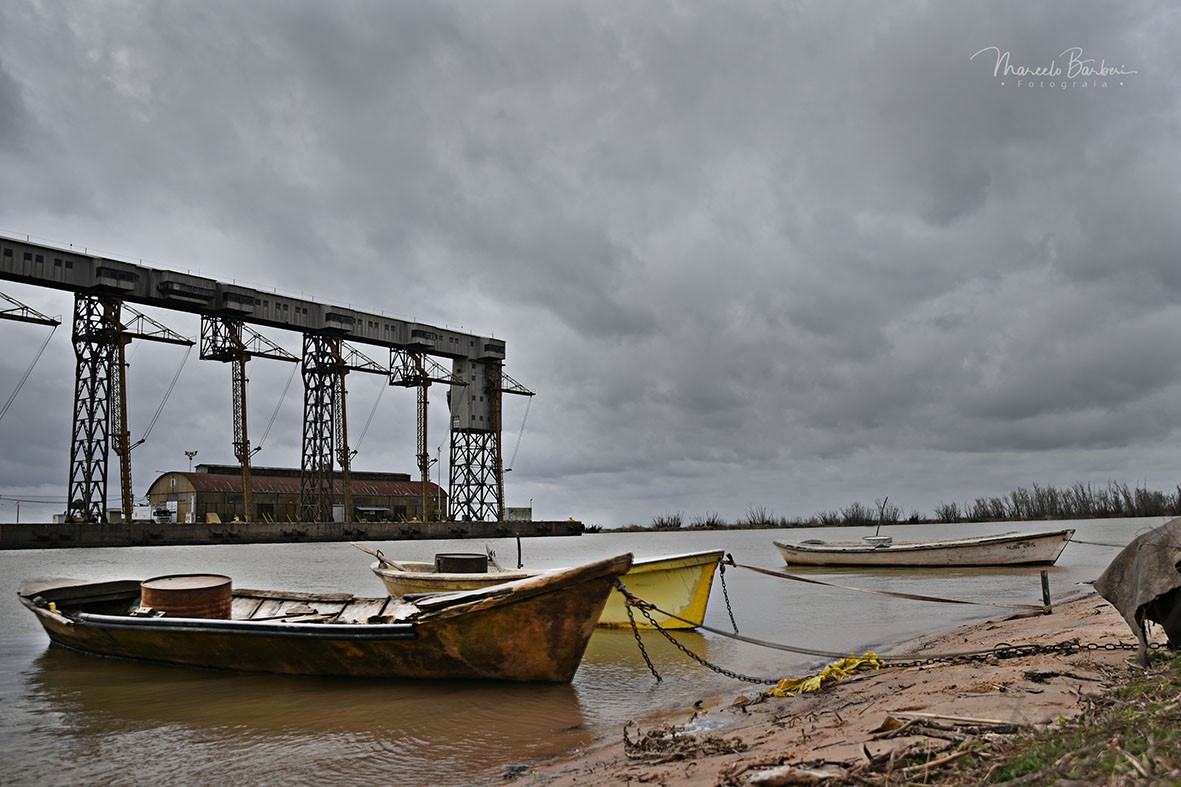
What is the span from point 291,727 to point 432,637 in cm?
171

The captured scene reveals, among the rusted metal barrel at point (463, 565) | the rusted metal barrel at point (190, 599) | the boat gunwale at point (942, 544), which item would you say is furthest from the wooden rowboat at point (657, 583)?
the boat gunwale at point (942, 544)

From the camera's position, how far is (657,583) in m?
14.0

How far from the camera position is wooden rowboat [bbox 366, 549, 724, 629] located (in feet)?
45.1

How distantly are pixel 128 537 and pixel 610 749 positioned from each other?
47.0 metres

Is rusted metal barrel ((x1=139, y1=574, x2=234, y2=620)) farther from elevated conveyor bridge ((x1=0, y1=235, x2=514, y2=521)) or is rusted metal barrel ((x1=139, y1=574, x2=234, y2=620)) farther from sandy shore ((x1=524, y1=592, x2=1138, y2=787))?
elevated conveyor bridge ((x1=0, y1=235, x2=514, y2=521))

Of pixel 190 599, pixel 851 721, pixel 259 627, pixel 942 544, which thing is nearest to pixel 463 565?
pixel 190 599

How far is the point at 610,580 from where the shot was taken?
9047 millimetres

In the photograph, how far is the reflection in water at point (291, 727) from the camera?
690cm

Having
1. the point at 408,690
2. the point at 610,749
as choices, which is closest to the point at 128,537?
the point at 408,690

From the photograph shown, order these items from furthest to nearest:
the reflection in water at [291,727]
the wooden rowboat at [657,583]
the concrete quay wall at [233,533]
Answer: the concrete quay wall at [233,533] → the wooden rowboat at [657,583] → the reflection in water at [291,727]

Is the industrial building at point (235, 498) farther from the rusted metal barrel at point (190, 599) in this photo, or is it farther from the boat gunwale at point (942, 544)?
the rusted metal barrel at point (190, 599)

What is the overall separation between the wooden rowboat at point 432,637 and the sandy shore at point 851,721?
69.1 inches

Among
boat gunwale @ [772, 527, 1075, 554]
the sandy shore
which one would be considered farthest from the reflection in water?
boat gunwale @ [772, 527, 1075, 554]

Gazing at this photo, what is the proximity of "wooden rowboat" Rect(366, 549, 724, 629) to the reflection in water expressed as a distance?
405 centimetres
